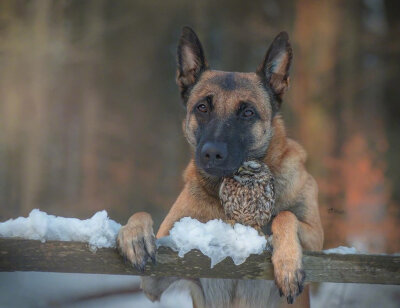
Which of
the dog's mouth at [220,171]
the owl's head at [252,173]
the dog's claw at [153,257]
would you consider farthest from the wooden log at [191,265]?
the dog's mouth at [220,171]

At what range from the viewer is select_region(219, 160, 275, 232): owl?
1.82 metres

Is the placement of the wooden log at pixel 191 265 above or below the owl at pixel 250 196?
below

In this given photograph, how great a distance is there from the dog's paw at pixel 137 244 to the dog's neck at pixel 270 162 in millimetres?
595

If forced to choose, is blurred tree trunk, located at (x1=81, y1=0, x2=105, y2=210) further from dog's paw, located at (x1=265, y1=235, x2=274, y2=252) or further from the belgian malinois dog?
dog's paw, located at (x1=265, y1=235, x2=274, y2=252)

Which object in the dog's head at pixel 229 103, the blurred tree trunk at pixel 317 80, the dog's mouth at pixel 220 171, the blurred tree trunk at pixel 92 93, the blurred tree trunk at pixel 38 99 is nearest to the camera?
the dog's mouth at pixel 220 171

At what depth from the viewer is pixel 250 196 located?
1817 millimetres

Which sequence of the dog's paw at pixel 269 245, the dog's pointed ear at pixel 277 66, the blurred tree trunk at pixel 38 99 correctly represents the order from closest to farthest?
the dog's paw at pixel 269 245 < the dog's pointed ear at pixel 277 66 < the blurred tree trunk at pixel 38 99

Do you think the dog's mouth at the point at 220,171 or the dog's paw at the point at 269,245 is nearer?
the dog's paw at the point at 269,245

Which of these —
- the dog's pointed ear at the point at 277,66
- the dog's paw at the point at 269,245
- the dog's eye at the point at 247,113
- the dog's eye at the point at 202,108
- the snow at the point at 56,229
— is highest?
the dog's pointed ear at the point at 277,66

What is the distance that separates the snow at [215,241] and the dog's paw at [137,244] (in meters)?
0.04

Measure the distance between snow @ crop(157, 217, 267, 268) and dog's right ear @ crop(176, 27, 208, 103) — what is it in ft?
3.67

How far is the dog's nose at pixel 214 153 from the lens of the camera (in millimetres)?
2006

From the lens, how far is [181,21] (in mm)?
6176

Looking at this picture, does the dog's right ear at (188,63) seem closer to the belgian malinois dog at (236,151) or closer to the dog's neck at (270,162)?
the belgian malinois dog at (236,151)
